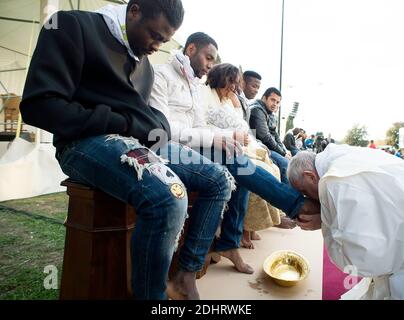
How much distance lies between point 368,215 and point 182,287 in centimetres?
84

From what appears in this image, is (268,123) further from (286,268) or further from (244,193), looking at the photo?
(286,268)

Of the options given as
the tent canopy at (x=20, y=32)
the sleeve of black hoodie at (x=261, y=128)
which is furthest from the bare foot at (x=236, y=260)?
the tent canopy at (x=20, y=32)

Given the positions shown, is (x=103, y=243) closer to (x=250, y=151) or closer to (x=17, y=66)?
(x=250, y=151)

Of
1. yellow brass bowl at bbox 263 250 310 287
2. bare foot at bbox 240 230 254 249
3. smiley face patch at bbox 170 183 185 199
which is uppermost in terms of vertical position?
smiley face patch at bbox 170 183 185 199

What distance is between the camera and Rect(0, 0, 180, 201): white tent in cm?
378

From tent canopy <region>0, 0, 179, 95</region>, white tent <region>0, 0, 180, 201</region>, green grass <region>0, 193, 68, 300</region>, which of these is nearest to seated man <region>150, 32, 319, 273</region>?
green grass <region>0, 193, 68, 300</region>

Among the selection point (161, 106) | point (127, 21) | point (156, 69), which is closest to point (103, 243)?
point (161, 106)

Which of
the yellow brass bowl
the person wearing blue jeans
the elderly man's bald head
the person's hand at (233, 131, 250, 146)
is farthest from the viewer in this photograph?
the person's hand at (233, 131, 250, 146)

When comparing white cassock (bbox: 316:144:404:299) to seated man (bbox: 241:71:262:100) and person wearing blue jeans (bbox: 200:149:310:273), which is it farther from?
seated man (bbox: 241:71:262:100)

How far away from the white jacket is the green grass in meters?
1.13

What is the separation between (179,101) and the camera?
1923mm

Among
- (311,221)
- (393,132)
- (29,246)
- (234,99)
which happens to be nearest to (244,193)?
(311,221)

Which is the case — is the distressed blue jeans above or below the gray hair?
below
